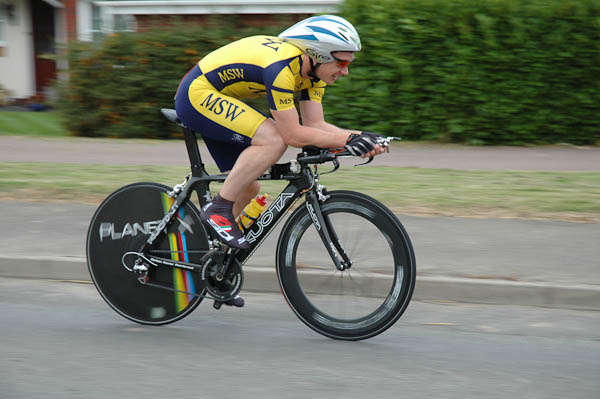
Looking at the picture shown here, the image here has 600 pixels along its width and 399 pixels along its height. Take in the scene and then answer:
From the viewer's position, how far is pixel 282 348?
4426 mm

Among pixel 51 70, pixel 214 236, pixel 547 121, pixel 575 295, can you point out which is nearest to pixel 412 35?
pixel 547 121

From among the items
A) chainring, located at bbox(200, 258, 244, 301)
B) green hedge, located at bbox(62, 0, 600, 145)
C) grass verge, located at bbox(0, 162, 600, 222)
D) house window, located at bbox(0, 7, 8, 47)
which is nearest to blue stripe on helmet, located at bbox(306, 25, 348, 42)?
chainring, located at bbox(200, 258, 244, 301)

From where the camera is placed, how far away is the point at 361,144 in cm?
413

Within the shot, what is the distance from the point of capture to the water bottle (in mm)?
4605

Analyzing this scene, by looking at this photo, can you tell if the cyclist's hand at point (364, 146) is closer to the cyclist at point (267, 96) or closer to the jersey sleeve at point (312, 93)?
the cyclist at point (267, 96)

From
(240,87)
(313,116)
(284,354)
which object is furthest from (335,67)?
(284,354)

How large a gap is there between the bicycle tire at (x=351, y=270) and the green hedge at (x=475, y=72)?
8.53 m

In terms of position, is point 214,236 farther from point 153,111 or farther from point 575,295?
point 153,111

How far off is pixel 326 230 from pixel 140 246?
1184mm

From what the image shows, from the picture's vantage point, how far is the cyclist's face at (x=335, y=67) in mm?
4258

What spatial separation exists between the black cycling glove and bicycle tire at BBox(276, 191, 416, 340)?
0.36 metres

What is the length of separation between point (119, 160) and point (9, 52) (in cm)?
1313

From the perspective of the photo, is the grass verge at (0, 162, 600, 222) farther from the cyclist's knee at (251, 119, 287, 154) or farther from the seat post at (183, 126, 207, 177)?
the cyclist's knee at (251, 119, 287, 154)

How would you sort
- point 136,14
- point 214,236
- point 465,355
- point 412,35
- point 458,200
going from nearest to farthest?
point 465,355 → point 214,236 → point 458,200 → point 412,35 → point 136,14
